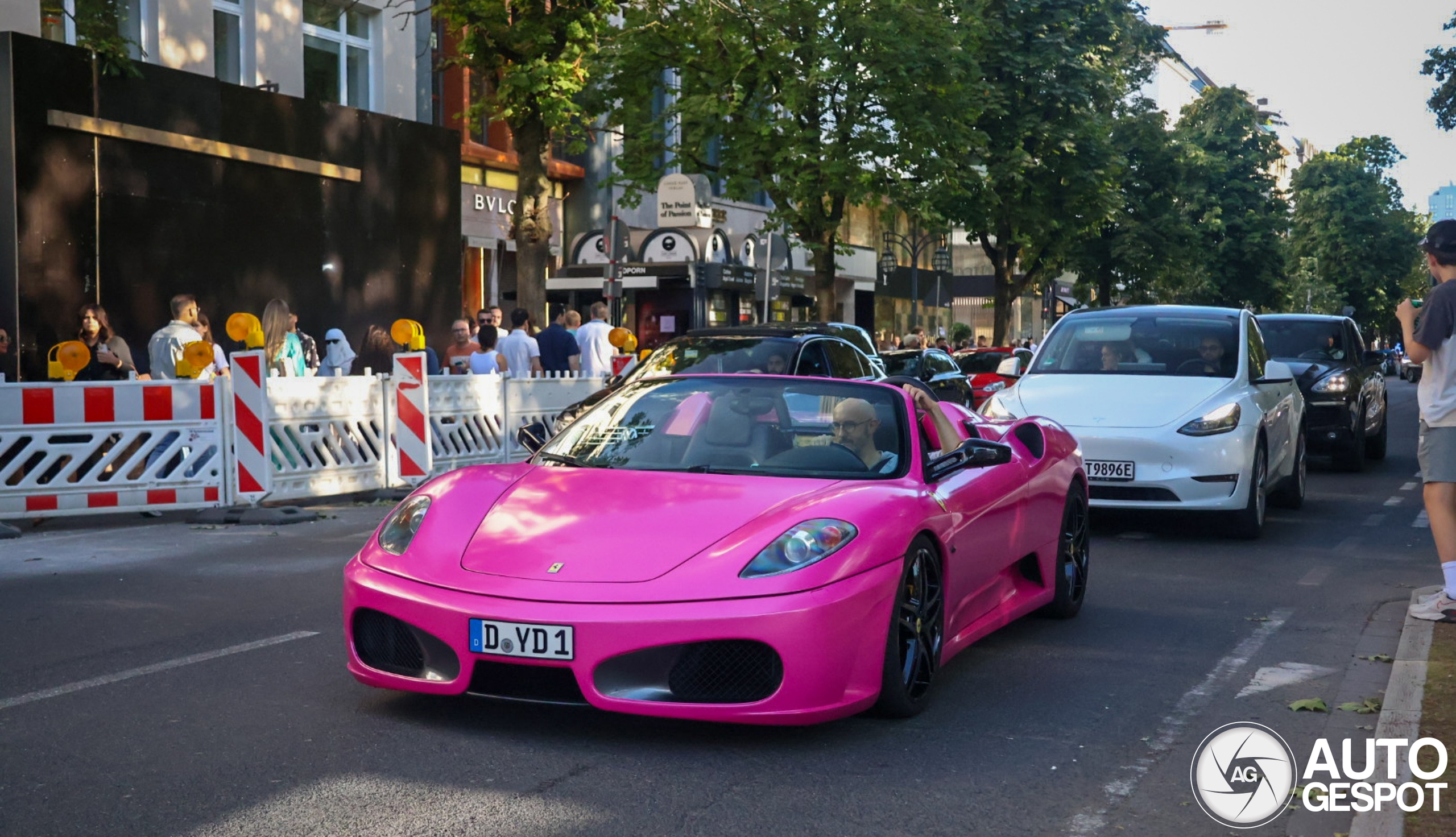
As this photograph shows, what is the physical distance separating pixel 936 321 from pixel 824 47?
130ft

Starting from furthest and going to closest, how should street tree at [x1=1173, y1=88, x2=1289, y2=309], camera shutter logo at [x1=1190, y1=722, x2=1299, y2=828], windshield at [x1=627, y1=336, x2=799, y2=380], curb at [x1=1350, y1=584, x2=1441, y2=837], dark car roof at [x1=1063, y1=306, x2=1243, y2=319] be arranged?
1. street tree at [x1=1173, y1=88, x2=1289, y2=309]
2. windshield at [x1=627, y1=336, x2=799, y2=380]
3. dark car roof at [x1=1063, y1=306, x2=1243, y2=319]
4. camera shutter logo at [x1=1190, y1=722, x2=1299, y2=828]
5. curb at [x1=1350, y1=584, x2=1441, y2=837]

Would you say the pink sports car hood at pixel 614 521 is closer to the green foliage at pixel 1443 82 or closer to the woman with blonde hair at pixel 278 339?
the woman with blonde hair at pixel 278 339

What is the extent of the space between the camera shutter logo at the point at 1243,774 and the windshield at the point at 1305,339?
43.9ft

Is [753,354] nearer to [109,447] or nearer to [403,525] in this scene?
[109,447]

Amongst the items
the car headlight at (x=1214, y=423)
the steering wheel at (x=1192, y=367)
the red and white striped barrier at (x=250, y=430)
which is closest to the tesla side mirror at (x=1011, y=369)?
the steering wheel at (x=1192, y=367)

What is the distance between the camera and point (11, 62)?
1606cm

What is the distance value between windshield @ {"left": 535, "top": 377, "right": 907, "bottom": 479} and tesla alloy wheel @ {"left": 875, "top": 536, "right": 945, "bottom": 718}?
0.41 meters

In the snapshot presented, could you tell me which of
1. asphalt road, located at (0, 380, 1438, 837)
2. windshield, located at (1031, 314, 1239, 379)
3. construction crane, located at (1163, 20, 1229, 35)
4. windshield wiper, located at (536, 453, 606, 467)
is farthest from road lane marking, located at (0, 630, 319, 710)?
construction crane, located at (1163, 20, 1229, 35)

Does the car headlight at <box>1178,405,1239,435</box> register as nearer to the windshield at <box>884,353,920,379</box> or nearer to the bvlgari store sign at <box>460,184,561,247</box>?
the windshield at <box>884,353,920,379</box>

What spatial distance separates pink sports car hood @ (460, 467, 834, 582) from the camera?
16.5 feet

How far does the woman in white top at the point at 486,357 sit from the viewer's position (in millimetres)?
16984

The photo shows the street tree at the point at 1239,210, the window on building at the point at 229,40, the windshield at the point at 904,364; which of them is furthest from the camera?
the street tree at the point at 1239,210

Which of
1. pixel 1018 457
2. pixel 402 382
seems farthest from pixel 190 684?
pixel 402 382

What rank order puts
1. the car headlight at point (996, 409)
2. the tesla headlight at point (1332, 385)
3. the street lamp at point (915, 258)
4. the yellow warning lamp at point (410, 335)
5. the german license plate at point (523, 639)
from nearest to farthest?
the german license plate at point (523, 639) < the car headlight at point (996, 409) < the yellow warning lamp at point (410, 335) < the tesla headlight at point (1332, 385) < the street lamp at point (915, 258)
